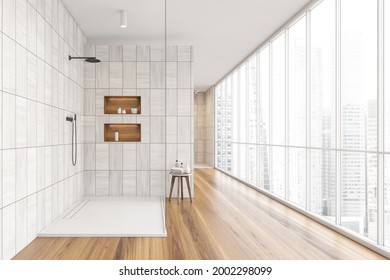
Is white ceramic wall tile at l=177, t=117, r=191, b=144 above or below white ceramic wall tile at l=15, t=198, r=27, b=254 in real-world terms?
above

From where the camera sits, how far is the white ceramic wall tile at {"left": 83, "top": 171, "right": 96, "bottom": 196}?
5.55 metres

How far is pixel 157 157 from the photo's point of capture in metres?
5.63

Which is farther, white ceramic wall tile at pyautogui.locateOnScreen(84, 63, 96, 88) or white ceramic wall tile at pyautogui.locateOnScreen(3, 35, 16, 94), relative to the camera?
white ceramic wall tile at pyautogui.locateOnScreen(84, 63, 96, 88)

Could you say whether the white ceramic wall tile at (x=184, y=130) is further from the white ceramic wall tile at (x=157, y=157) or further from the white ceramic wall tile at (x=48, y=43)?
the white ceramic wall tile at (x=48, y=43)

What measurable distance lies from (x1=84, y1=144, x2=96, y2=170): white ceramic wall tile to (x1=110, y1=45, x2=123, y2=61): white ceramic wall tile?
162cm

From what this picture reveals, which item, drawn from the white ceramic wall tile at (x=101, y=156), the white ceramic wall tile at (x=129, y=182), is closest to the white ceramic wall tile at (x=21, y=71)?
the white ceramic wall tile at (x=101, y=156)

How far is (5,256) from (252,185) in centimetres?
491

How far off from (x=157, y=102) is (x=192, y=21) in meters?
1.53

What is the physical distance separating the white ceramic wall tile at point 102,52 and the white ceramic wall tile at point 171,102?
1.28 metres

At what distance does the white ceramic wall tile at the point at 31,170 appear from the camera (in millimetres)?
3148

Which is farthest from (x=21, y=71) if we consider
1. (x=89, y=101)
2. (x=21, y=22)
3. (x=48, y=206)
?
(x=89, y=101)

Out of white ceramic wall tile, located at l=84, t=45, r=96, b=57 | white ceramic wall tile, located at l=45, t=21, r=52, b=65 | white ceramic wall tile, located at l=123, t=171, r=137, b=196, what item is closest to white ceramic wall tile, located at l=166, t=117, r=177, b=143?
white ceramic wall tile, located at l=123, t=171, r=137, b=196

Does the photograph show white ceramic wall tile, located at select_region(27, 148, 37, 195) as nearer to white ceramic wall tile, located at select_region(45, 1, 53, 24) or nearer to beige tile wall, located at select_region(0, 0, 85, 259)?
beige tile wall, located at select_region(0, 0, 85, 259)

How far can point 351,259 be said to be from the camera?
2793 millimetres
